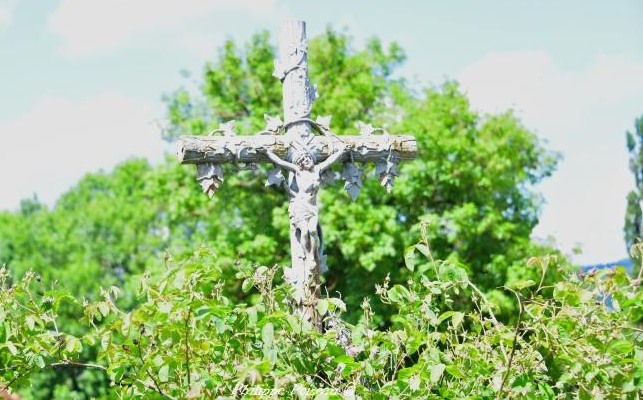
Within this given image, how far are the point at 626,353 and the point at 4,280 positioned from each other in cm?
274

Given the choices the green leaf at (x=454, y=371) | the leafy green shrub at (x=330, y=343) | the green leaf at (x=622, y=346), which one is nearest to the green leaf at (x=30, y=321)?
the leafy green shrub at (x=330, y=343)

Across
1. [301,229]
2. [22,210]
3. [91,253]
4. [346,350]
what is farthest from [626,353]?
[22,210]

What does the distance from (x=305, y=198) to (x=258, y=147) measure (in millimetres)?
430

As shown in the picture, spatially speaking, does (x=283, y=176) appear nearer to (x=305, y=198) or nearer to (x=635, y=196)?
(x=305, y=198)

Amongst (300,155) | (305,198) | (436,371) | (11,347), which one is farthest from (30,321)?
(300,155)

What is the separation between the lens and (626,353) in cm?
370

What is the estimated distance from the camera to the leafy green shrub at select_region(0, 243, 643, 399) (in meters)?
3.67

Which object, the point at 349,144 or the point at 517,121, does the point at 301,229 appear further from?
the point at 517,121

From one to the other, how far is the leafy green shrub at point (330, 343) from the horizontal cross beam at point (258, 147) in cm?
153

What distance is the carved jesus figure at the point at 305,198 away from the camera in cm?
568

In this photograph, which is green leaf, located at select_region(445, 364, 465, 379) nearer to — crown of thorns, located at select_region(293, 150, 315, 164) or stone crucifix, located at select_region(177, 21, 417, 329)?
stone crucifix, located at select_region(177, 21, 417, 329)

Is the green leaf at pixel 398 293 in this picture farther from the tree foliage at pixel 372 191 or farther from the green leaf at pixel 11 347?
the tree foliage at pixel 372 191

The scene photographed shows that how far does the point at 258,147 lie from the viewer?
230 inches

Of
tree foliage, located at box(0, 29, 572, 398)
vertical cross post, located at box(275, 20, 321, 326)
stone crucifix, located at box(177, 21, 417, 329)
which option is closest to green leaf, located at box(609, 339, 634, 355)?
stone crucifix, located at box(177, 21, 417, 329)
